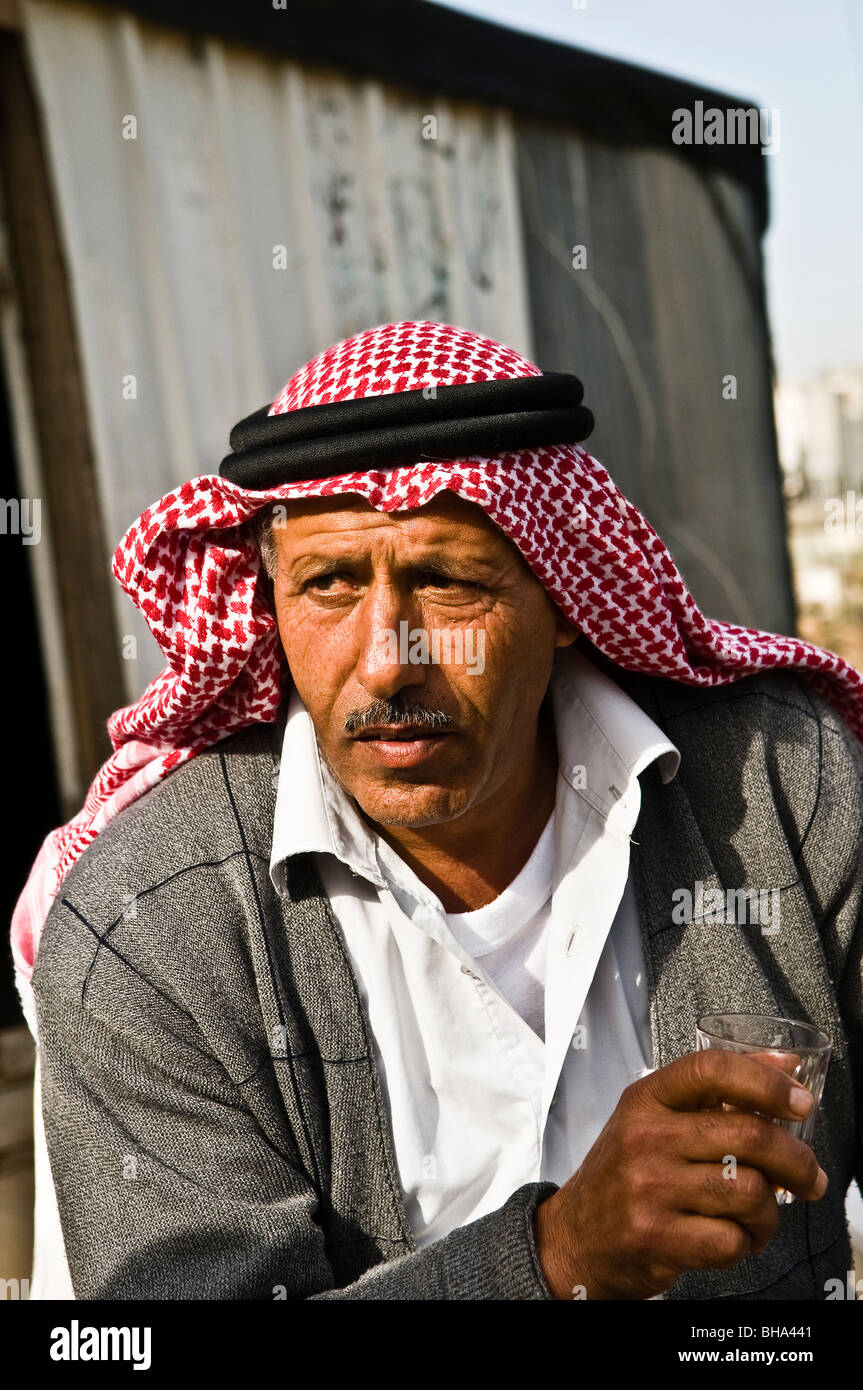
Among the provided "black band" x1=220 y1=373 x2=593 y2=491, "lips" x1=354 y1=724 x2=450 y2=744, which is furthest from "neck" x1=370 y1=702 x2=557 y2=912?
"black band" x1=220 y1=373 x2=593 y2=491

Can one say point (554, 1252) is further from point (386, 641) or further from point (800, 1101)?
point (386, 641)

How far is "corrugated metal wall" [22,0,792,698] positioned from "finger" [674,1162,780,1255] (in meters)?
3.11

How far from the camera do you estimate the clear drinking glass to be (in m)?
1.70

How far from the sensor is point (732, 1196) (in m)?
1.65

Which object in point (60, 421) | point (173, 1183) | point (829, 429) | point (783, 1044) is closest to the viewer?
point (783, 1044)

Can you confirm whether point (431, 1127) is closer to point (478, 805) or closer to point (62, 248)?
point (478, 805)

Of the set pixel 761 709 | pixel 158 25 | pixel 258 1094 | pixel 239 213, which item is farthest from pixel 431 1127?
pixel 158 25

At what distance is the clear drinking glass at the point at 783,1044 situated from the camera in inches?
66.9

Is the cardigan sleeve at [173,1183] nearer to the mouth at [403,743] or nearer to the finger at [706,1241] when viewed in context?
the finger at [706,1241]

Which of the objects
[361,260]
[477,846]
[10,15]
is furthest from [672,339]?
[477,846]

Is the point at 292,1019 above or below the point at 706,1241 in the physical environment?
above

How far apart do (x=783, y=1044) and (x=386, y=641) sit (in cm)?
87

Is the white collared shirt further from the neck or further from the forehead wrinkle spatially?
the forehead wrinkle

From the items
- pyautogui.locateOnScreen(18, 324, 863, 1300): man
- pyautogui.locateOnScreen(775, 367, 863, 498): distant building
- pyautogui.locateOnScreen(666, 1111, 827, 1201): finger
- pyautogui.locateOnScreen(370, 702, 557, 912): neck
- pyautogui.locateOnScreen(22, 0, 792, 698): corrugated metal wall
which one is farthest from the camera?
pyautogui.locateOnScreen(775, 367, 863, 498): distant building
